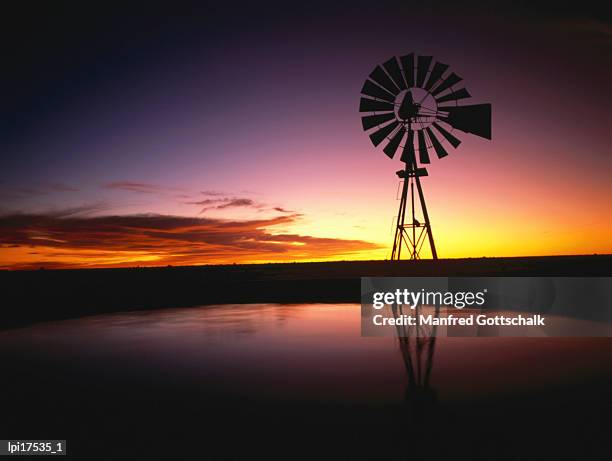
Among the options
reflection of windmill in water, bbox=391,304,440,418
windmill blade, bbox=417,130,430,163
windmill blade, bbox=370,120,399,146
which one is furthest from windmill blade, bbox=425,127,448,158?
reflection of windmill in water, bbox=391,304,440,418

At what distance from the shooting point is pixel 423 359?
849cm

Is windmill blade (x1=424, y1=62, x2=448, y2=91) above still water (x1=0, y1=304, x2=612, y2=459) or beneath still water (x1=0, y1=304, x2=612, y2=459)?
above

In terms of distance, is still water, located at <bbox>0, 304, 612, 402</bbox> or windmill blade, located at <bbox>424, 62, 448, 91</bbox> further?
windmill blade, located at <bbox>424, 62, 448, 91</bbox>

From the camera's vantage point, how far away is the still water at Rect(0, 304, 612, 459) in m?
5.07

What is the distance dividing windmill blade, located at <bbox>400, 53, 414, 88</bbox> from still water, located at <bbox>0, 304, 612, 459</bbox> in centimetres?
1579

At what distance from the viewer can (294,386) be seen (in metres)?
6.81

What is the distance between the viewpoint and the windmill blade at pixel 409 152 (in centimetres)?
2277

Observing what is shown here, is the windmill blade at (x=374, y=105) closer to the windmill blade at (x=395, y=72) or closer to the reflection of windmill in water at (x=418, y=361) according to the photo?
the windmill blade at (x=395, y=72)

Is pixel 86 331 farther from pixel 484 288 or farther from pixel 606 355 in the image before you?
pixel 484 288

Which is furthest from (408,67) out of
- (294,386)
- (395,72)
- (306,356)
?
(294,386)

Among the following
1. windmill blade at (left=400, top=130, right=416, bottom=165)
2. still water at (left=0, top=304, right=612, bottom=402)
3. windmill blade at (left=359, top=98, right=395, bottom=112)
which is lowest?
still water at (left=0, top=304, right=612, bottom=402)

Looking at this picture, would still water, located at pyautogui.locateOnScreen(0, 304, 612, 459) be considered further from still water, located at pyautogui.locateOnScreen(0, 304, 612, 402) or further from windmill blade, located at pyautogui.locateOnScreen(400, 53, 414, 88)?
windmill blade, located at pyautogui.locateOnScreen(400, 53, 414, 88)

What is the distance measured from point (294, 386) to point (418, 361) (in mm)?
2714

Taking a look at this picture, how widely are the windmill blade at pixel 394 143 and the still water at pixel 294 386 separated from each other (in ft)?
44.8
